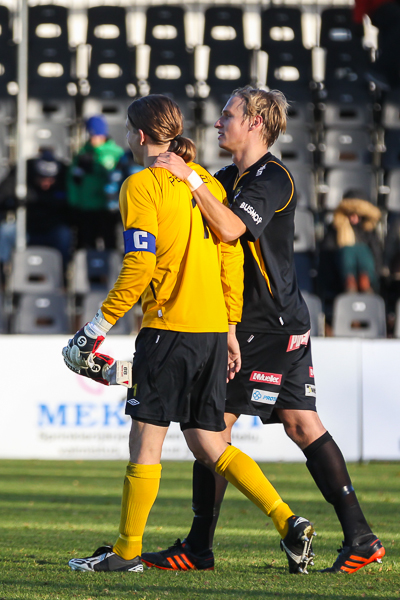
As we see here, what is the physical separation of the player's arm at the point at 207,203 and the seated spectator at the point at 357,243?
6310 millimetres

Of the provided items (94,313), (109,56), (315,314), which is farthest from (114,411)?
(109,56)

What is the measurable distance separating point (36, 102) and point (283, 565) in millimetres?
10516

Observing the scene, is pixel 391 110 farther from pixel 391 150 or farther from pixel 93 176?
pixel 93 176

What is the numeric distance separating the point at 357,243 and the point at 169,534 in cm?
574

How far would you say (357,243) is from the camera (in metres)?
9.86

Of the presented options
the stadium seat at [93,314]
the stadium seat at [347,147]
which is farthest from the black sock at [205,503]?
the stadium seat at [347,147]

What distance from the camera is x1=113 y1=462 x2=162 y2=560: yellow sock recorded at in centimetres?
357

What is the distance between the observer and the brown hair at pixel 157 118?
358cm

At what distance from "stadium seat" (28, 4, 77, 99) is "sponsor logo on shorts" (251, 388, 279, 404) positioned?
10227 millimetres

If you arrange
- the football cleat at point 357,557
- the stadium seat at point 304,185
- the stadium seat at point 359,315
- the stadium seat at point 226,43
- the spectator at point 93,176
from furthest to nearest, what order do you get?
the stadium seat at point 226,43 → the stadium seat at point 304,185 → the spectator at point 93,176 → the stadium seat at point 359,315 → the football cleat at point 357,557

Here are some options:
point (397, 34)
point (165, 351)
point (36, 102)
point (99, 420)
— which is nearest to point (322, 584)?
point (165, 351)

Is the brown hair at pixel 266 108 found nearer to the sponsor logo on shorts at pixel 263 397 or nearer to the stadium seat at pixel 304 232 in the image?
the sponsor logo on shorts at pixel 263 397

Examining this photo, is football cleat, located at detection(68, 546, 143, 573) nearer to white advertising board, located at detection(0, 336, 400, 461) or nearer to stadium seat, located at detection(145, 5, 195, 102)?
white advertising board, located at detection(0, 336, 400, 461)

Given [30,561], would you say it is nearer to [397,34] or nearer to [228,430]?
[228,430]
